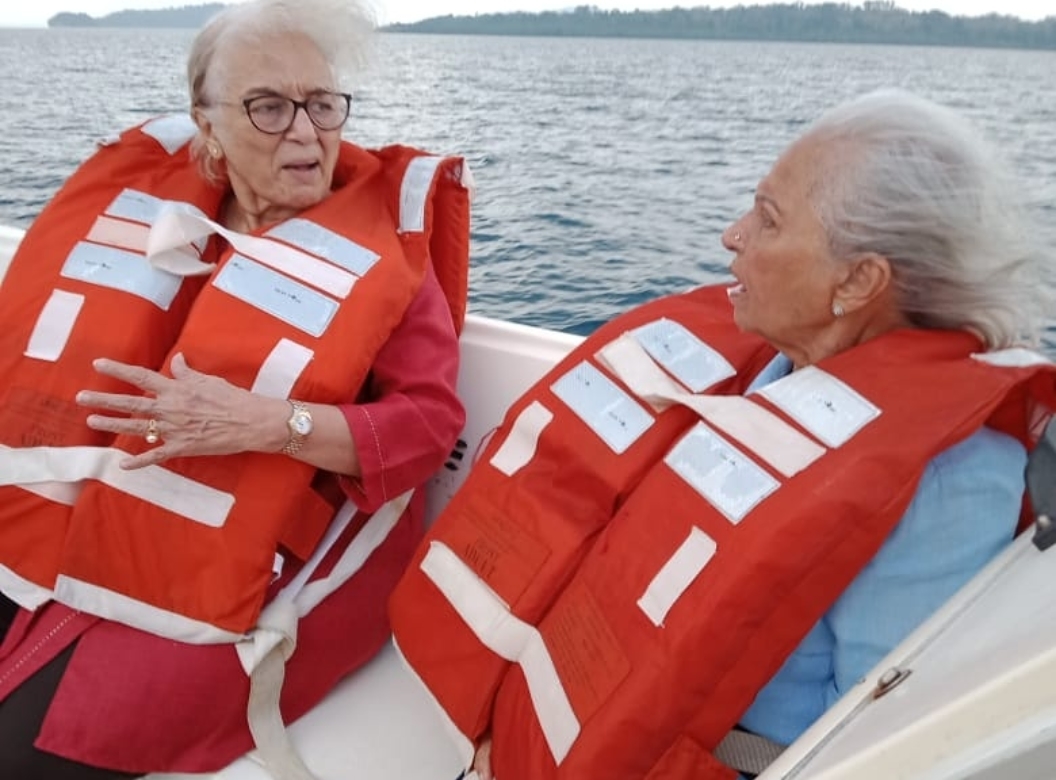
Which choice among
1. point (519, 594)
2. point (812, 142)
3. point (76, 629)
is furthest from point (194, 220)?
point (812, 142)

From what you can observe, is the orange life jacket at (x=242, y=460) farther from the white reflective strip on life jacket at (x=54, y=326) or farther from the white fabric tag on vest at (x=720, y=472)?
the white fabric tag on vest at (x=720, y=472)

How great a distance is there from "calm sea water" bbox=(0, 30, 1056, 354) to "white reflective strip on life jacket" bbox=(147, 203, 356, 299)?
370 millimetres

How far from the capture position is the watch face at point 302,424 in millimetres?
1742

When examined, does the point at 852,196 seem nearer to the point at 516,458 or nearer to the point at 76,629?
the point at 516,458

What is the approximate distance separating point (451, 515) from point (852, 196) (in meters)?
0.82

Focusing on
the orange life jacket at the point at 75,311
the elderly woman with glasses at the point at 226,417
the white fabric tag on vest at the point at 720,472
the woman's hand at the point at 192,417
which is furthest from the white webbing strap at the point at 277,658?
the white fabric tag on vest at the point at 720,472

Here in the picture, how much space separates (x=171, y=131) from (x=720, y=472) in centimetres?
156

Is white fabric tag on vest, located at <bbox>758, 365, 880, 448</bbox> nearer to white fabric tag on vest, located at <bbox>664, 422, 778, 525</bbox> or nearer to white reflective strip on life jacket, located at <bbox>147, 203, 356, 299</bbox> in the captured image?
white fabric tag on vest, located at <bbox>664, 422, 778, 525</bbox>

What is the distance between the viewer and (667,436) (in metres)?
1.62

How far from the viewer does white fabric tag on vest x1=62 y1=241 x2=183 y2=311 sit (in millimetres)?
2053

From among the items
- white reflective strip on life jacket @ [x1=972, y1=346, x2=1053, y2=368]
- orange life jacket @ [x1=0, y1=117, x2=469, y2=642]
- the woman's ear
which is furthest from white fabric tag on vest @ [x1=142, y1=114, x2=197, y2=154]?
white reflective strip on life jacket @ [x1=972, y1=346, x2=1053, y2=368]

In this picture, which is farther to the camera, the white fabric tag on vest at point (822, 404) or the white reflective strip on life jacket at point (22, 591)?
the white reflective strip on life jacket at point (22, 591)

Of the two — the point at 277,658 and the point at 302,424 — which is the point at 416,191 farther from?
the point at 277,658

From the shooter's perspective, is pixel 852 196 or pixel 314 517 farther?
pixel 314 517
